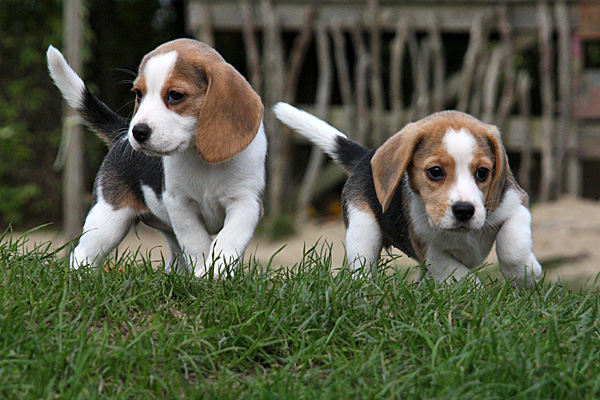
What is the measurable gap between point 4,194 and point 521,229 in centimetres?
930

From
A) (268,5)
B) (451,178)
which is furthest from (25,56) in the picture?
(451,178)

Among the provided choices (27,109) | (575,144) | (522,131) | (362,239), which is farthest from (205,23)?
(362,239)

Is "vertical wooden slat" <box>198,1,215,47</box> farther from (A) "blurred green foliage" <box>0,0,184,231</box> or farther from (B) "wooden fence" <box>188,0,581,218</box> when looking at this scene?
(A) "blurred green foliage" <box>0,0,184,231</box>

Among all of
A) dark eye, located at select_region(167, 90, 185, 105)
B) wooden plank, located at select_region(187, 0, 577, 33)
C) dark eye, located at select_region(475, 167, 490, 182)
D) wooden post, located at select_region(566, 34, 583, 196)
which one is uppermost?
dark eye, located at select_region(167, 90, 185, 105)

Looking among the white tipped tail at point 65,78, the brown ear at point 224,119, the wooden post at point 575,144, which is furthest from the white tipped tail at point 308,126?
the wooden post at point 575,144

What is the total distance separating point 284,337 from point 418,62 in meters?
7.52

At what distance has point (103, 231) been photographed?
4.96 metres

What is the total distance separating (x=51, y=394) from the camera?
274 cm

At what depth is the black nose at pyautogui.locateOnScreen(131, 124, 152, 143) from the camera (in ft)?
13.3

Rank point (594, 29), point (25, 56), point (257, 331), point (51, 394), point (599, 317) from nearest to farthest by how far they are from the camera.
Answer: point (51, 394) < point (257, 331) < point (599, 317) < point (594, 29) < point (25, 56)

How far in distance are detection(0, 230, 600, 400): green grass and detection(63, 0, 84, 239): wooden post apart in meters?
4.31

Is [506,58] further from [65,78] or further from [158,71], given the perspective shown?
[158,71]

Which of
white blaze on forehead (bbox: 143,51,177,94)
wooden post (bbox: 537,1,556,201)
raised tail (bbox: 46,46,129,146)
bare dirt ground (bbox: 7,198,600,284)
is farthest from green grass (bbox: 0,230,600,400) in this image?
wooden post (bbox: 537,1,556,201)

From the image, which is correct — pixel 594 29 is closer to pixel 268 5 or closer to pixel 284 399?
pixel 268 5
